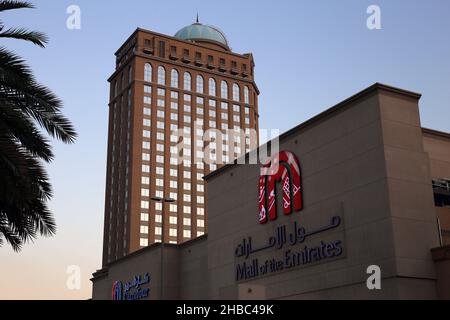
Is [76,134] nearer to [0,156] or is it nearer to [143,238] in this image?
[0,156]

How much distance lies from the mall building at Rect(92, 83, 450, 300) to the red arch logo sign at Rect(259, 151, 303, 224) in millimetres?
62

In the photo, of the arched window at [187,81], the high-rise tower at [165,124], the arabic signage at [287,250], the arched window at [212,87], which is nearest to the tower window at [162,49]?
the high-rise tower at [165,124]

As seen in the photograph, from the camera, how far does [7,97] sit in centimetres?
2114

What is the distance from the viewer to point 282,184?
119 ft

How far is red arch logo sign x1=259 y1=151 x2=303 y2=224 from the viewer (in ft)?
115

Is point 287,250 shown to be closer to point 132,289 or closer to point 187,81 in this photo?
point 132,289

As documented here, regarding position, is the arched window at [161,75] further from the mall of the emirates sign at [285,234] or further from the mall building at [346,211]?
the mall of the emirates sign at [285,234]

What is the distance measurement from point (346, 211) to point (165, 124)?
3894 inches

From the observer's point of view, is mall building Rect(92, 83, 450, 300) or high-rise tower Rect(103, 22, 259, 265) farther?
high-rise tower Rect(103, 22, 259, 265)

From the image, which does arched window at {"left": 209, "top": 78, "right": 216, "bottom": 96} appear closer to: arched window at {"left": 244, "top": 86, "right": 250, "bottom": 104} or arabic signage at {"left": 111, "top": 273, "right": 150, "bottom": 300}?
arched window at {"left": 244, "top": 86, "right": 250, "bottom": 104}

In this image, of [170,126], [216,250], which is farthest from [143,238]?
[216,250]

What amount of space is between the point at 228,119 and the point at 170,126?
14.9m

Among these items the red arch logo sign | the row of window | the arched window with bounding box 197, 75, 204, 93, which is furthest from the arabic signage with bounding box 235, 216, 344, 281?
the arched window with bounding box 197, 75, 204, 93

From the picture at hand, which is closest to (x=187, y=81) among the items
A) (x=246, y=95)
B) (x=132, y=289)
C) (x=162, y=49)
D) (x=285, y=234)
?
(x=162, y=49)
